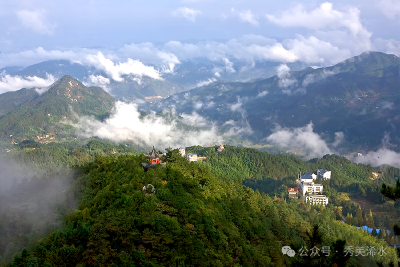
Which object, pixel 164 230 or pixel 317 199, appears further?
pixel 317 199

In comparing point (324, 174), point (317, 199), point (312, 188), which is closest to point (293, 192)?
point (312, 188)

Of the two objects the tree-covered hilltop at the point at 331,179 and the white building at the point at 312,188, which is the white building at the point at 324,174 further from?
the white building at the point at 312,188

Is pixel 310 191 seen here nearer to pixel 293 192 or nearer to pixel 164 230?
pixel 293 192

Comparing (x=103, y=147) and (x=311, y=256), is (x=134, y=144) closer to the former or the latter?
(x=103, y=147)

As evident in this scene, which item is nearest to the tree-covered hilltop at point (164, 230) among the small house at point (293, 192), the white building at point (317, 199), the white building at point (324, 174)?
the white building at point (317, 199)

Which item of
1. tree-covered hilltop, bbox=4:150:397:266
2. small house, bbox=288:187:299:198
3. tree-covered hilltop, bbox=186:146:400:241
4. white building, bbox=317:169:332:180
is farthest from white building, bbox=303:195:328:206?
tree-covered hilltop, bbox=4:150:397:266

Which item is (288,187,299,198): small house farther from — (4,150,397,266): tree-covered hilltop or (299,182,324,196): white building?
(4,150,397,266): tree-covered hilltop

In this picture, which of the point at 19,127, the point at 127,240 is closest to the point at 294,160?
the point at 127,240

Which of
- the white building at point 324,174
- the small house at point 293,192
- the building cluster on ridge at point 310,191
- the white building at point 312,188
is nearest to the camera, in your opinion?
the building cluster on ridge at point 310,191
